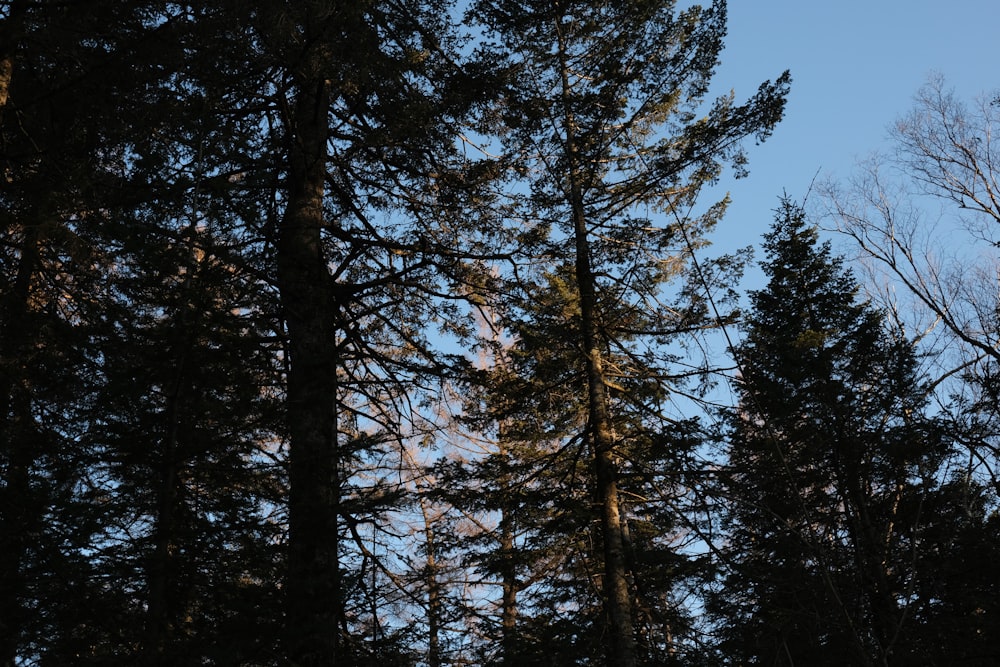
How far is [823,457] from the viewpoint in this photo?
7.68 m

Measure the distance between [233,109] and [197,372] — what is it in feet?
9.21

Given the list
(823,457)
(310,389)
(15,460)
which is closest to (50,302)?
(15,460)

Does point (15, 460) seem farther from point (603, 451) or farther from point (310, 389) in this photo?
point (603, 451)

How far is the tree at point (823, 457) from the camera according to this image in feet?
18.5

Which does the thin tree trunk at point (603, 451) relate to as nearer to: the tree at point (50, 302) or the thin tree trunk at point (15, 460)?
the tree at point (50, 302)

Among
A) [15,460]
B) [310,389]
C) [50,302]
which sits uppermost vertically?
[50,302]

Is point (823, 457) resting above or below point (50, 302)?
below

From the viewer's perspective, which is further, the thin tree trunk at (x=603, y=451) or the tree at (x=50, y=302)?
the thin tree trunk at (x=603, y=451)

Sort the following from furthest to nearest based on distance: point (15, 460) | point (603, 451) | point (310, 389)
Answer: point (603, 451)
point (310, 389)
point (15, 460)

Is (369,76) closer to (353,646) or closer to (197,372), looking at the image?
(197,372)

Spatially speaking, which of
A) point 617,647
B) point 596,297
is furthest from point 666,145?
point 617,647

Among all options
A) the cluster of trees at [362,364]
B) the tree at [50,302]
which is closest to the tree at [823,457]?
the cluster of trees at [362,364]

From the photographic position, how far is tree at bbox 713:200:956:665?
5.65 metres

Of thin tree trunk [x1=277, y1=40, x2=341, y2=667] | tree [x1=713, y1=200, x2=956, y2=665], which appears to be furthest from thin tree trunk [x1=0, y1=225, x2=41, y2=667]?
tree [x1=713, y1=200, x2=956, y2=665]
